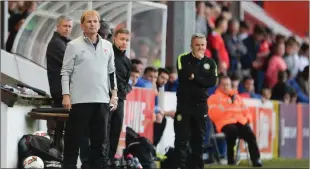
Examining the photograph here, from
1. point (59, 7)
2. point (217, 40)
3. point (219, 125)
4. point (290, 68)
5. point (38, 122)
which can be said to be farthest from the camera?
point (290, 68)

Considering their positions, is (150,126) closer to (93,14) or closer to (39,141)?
(39,141)

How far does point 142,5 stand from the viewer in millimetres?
17031

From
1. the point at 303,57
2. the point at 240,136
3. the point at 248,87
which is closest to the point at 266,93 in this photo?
the point at 248,87

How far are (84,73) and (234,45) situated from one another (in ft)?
37.5

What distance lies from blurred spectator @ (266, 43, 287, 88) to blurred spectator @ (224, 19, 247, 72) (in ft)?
3.65

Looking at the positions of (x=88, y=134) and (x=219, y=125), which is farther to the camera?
(x=219, y=125)

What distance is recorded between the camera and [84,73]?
37.5 feet

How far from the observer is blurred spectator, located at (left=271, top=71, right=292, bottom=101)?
23.3 m

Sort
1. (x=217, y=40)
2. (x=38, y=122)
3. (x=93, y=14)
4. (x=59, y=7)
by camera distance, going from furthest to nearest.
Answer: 1. (x=217, y=40)
2. (x=59, y=7)
3. (x=38, y=122)
4. (x=93, y=14)

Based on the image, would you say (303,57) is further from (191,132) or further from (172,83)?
(191,132)

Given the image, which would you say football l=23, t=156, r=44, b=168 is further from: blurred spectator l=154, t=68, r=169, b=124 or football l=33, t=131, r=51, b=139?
blurred spectator l=154, t=68, r=169, b=124

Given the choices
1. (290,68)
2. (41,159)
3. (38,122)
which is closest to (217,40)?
(290,68)

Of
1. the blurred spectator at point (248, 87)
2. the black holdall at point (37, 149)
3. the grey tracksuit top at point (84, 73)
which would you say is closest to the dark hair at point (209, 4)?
the blurred spectator at point (248, 87)

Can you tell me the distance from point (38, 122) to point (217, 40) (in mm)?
7332
